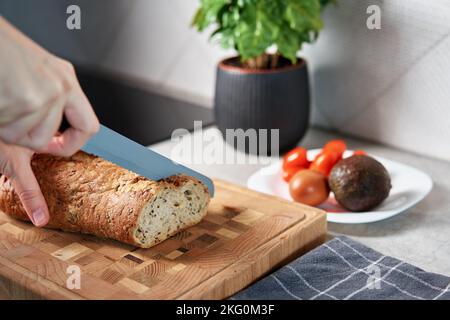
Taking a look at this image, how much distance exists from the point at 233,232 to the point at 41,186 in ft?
1.19

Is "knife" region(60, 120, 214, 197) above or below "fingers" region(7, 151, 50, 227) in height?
above

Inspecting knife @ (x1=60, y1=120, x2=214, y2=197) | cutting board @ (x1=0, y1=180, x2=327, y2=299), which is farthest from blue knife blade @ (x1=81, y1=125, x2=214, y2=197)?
cutting board @ (x1=0, y1=180, x2=327, y2=299)

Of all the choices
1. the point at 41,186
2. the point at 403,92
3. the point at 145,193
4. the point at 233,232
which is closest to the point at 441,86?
the point at 403,92

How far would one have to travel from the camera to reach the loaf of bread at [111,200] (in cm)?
114

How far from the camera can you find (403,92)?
1.66 m

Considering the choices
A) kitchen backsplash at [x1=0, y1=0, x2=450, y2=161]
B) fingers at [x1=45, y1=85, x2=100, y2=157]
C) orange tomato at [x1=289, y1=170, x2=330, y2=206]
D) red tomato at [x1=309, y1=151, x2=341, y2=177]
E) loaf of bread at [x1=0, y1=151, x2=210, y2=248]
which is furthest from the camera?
kitchen backsplash at [x1=0, y1=0, x2=450, y2=161]

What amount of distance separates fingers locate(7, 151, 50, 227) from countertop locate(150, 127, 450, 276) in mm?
500

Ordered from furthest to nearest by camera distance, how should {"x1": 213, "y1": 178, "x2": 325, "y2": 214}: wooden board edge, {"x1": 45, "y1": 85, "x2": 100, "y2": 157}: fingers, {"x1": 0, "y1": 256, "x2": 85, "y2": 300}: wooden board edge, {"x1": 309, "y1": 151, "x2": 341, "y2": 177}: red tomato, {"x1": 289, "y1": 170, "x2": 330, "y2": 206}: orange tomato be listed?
{"x1": 309, "y1": 151, "x2": 341, "y2": 177}: red tomato → {"x1": 289, "y1": 170, "x2": 330, "y2": 206}: orange tomato → {"x1": 213, "y1": 178, "x2": 325, "y2": 214}: wooden board edge → {"x1": 0, "y1": 256, "x2": 85, "y2": 300}: wooden board edge → {"x1": 45, "y1": 85, "x2": 100, "y2": 157}: fingers

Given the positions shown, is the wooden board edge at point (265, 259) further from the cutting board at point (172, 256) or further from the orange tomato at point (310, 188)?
the orange tomato at point (310, 188)

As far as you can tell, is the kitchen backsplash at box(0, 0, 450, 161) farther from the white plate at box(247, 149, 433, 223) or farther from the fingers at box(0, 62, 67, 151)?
the fingers at box(0, 62, 67, 151)

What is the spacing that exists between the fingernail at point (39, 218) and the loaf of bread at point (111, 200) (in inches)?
0.7

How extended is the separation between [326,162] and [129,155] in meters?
0.52

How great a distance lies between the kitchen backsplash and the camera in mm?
1588

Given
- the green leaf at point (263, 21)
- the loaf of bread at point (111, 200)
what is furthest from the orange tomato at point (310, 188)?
the green leaf at point (263, 21)
